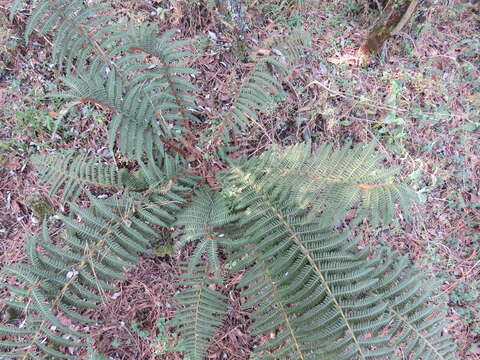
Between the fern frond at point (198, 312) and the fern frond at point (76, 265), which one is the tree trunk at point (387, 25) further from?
the fern frond at point (198, 312)

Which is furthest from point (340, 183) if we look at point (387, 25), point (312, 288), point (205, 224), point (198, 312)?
point (387, 25)

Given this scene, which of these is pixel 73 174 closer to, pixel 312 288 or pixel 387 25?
pixel 312 288

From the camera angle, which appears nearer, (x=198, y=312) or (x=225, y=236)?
(x=198, y=312)

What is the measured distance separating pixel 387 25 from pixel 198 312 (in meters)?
2.80

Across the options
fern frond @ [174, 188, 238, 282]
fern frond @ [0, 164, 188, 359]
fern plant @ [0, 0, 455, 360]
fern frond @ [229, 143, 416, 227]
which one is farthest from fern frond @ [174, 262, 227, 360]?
fern frond @ [229, 143, 416, 227]

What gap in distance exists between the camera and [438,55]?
349 centimetres

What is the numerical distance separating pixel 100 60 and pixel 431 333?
2.73 metres

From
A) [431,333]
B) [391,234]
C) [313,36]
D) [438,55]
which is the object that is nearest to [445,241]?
[391,234]

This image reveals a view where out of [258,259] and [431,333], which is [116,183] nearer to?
[258,259]

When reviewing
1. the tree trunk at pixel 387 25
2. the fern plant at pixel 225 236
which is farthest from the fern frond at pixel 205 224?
the tree trunk at pixel 387 25

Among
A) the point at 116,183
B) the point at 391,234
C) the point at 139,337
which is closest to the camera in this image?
the point at 116,183

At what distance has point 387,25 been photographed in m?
3.07

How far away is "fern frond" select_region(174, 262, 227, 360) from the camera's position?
2.47 meters

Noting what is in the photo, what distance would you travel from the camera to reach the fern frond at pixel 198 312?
247cm
